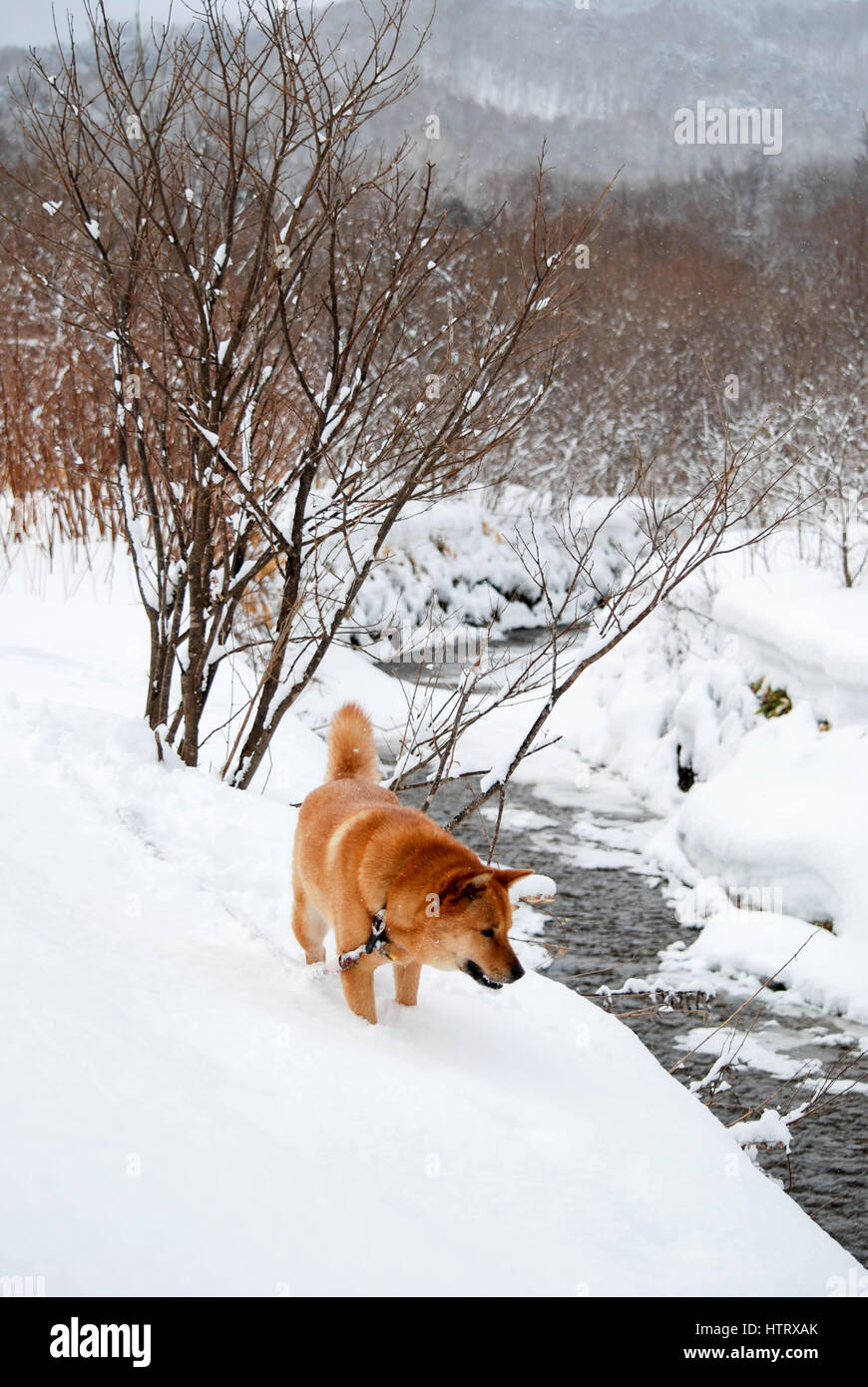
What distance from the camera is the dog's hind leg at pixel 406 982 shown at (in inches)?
126

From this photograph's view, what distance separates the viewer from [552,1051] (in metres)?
3.16

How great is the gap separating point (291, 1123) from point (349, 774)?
5.81 feet

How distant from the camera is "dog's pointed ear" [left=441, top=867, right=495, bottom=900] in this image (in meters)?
2.81

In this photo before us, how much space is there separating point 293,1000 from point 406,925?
418mm

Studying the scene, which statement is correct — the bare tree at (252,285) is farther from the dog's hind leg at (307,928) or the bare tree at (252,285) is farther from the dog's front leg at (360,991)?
the dog's front leg at (360,991)

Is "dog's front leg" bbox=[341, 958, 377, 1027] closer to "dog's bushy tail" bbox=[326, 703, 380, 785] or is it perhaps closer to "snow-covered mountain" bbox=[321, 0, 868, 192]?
"dog's bushy tail" bbox=[326, 703, 380, 785]

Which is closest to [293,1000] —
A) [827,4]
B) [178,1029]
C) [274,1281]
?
[178,1029]

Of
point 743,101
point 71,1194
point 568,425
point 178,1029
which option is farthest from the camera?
point 743,101

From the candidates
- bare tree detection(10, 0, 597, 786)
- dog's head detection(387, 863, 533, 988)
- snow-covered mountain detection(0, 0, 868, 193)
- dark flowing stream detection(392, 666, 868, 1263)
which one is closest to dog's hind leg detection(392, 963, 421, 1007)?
dog's head detection(387, 863, 533, 988)

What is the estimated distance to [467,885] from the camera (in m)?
2.81

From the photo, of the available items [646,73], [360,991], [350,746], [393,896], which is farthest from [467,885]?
[646,73]

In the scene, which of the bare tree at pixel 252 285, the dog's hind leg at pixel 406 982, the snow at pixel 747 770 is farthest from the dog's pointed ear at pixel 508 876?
the bare tree at pixel 252 285

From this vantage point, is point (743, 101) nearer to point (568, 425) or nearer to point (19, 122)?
point (568, 425)

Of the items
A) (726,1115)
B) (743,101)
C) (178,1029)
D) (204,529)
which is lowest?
(726,1115)
